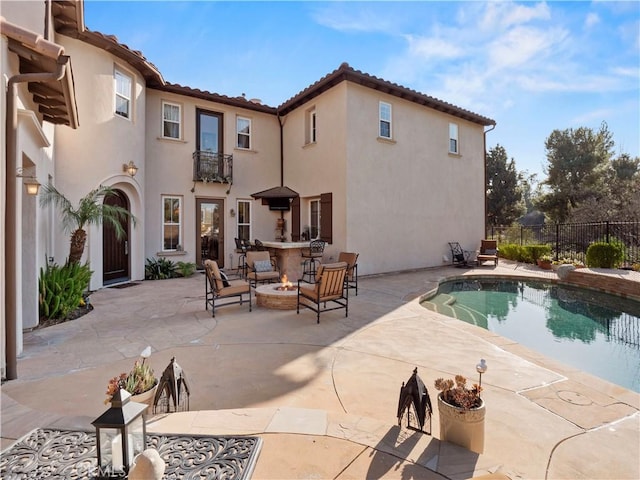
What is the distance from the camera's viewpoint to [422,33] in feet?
25.8

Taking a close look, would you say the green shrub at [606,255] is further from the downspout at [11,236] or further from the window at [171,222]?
the downspout at [11,236]

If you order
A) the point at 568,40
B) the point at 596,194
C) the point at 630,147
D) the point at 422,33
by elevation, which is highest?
the point at 630,147

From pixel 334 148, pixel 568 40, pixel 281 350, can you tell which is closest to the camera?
pixel 281 350

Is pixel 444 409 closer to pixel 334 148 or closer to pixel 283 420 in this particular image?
pixel 283 420

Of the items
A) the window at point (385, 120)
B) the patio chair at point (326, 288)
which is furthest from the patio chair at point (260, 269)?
the window at point (385, 120)

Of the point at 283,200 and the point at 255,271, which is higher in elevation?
the point at 283,200

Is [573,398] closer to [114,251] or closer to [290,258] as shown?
[290,258]

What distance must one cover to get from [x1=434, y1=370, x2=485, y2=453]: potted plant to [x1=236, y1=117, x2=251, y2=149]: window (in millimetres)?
12408

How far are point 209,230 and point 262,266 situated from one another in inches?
176

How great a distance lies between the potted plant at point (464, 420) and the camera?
92.1 inches

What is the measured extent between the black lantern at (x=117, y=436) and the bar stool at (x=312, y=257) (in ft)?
27.3

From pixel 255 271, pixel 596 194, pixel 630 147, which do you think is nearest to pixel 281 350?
pixel 255 271

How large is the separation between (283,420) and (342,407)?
0.73m

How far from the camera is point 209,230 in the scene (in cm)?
1252
